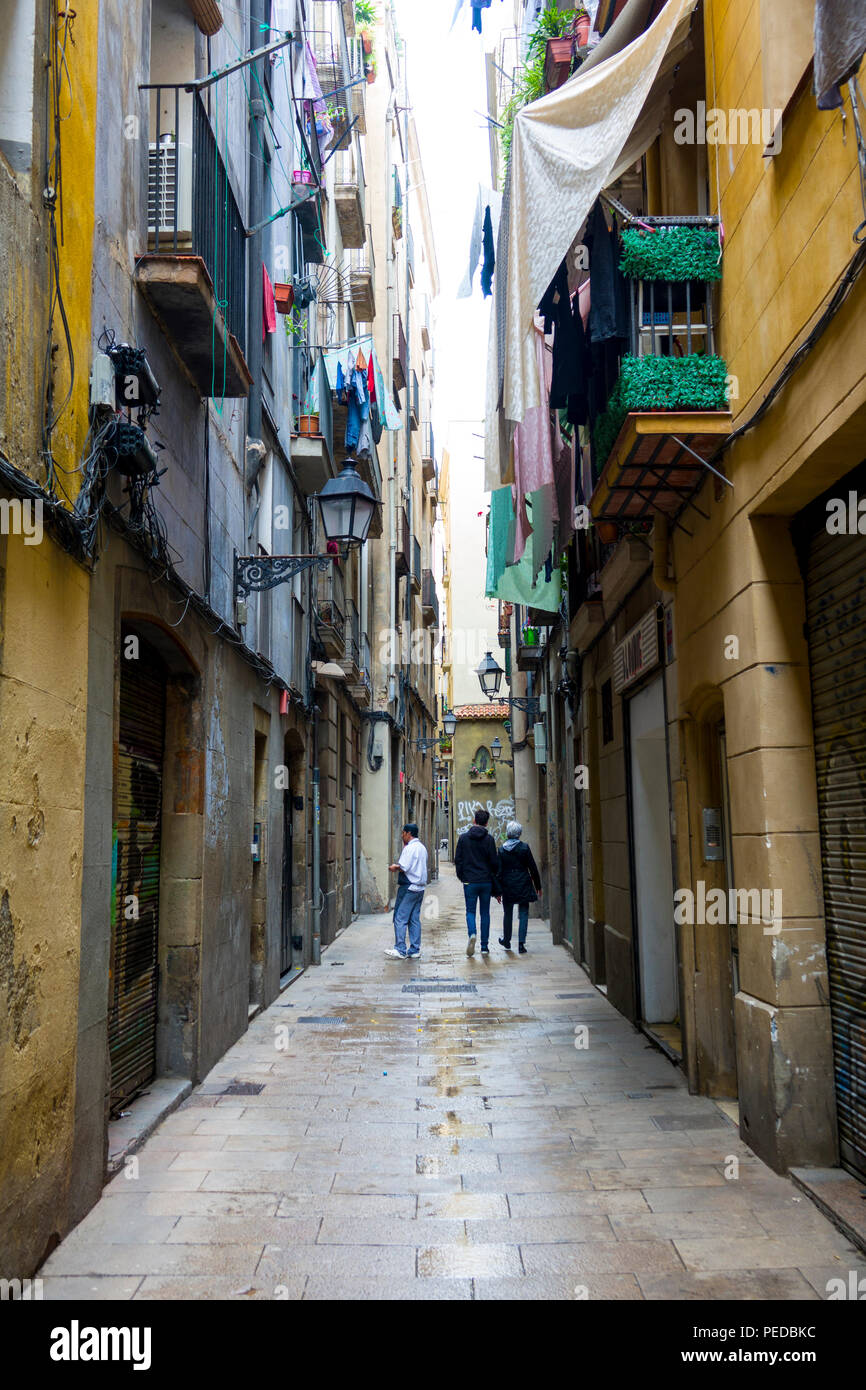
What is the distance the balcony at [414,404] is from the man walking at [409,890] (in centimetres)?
2118

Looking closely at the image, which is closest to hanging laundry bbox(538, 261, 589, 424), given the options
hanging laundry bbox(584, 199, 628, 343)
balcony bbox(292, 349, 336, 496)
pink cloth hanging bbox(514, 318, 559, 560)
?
pink cloth hanging bbox(514, 318, 559, 560)

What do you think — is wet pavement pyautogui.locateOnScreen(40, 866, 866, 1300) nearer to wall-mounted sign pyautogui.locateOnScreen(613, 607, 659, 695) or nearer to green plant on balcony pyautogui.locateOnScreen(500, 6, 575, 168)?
wall-mounted sign pyautogui.locateOnScreen(613, 607, 659, 695)

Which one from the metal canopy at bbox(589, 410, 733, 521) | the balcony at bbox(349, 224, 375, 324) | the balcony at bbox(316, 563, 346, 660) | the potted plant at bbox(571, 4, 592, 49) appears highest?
the balcony at bbox(349, 224, 375, 324)

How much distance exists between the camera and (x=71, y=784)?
495 cm

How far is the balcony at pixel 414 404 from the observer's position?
3329 centimetres

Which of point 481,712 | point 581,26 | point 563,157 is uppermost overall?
point 581,26

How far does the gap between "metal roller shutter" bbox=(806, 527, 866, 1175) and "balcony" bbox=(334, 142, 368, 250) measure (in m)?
15.3

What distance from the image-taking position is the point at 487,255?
32.1 ft

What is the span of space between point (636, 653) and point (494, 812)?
35.3 meters

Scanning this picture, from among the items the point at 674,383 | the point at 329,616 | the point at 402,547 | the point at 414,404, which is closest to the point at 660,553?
the point at 674,383

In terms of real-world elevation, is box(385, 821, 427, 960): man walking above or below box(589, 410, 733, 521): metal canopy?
below

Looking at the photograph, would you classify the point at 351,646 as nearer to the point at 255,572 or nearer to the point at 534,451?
the point at 255,572

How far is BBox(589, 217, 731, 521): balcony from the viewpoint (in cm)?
634
